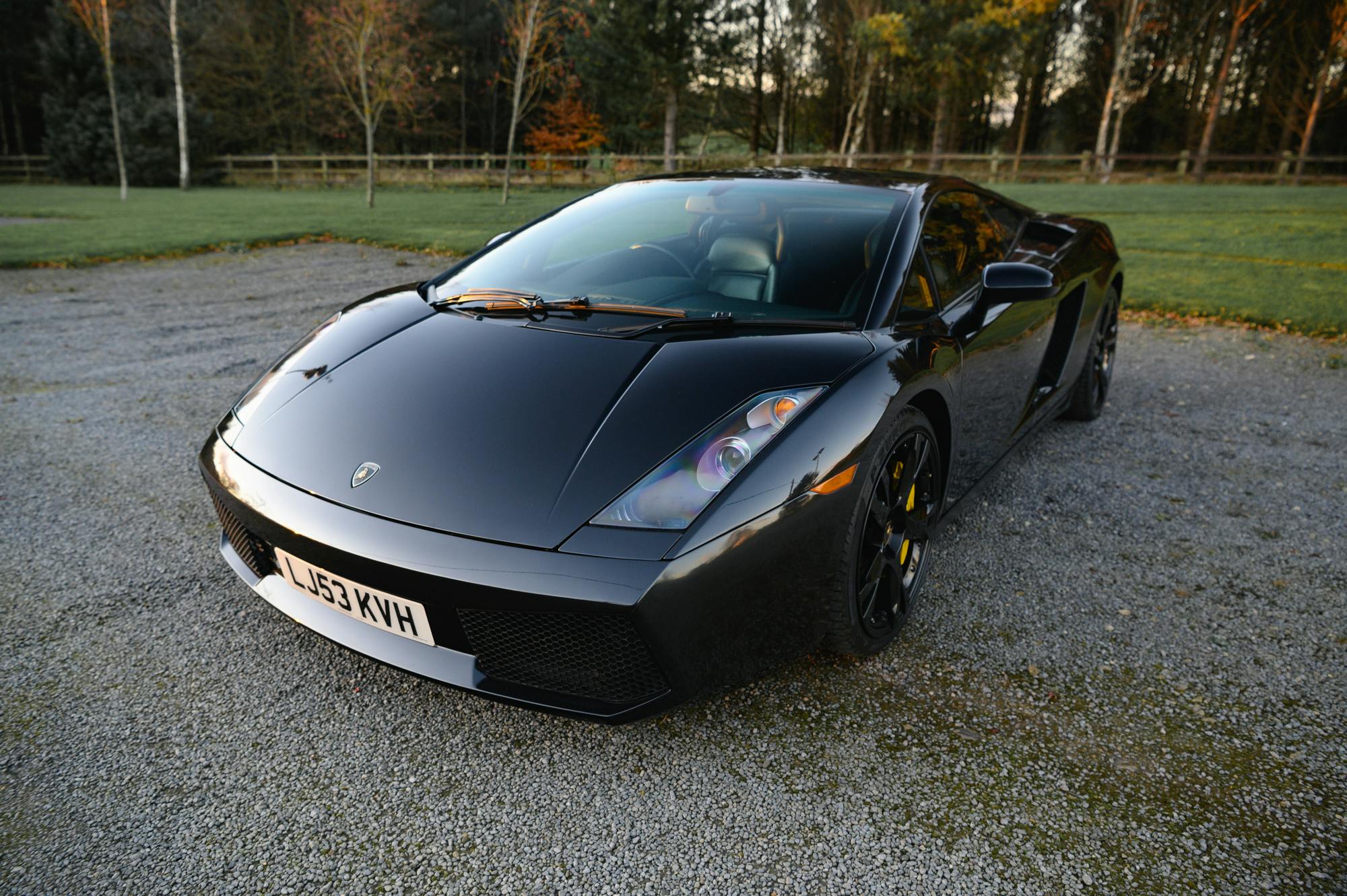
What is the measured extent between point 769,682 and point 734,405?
80 centimetres

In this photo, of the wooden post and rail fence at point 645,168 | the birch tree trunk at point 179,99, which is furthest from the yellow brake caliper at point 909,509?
the birch tree trunk at point 179,99

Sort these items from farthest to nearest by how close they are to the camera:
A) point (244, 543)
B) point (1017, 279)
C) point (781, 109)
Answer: point (781, 109)
point (1017, 279)
point (244, 543)

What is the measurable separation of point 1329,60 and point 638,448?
124ft

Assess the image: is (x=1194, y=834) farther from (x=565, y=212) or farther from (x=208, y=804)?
(x=565, y=212)

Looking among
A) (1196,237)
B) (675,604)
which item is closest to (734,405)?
(675,604)

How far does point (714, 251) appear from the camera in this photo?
2805mm

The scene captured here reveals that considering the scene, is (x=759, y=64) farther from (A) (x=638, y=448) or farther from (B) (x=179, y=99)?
(A) (x=638, y=448)

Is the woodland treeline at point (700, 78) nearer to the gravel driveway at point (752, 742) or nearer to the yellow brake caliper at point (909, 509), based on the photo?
the gravel driveway at point (752, 742)

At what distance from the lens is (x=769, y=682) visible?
221 cm

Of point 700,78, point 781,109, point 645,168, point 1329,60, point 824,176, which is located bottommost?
point 824,176

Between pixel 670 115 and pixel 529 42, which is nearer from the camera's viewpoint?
pixel 529 42

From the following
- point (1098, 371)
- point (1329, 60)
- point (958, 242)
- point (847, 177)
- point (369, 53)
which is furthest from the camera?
point (1329, 60)

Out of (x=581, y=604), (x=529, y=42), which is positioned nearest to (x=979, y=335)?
(x=581, y=604)

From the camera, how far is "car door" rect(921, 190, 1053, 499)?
269 cm
